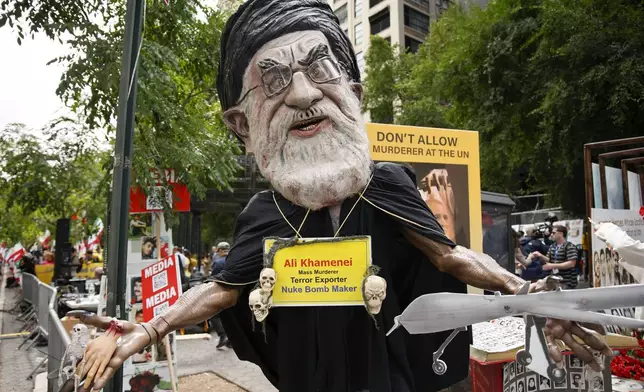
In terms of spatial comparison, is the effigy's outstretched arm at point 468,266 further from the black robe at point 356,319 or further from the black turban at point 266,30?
the black turban at point 266,30

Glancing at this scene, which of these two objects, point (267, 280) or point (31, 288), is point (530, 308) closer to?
point (267, 280)

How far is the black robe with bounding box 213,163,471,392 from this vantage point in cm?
194

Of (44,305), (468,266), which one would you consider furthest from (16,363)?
(468,266)

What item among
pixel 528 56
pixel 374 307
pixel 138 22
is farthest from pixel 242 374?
pixel 528 56

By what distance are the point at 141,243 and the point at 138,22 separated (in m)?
4.03

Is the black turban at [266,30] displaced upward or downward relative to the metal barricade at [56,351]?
upward

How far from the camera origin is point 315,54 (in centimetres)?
206

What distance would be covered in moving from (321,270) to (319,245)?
0.09 m

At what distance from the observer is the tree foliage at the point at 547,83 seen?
26.3 feet

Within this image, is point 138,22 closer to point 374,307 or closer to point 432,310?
point 374,307

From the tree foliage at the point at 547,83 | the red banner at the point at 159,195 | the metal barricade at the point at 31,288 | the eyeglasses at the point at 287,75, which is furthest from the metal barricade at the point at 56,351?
the tree foliage at the point at 547,83

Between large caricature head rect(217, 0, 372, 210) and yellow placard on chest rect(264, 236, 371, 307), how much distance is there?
0.61 feet

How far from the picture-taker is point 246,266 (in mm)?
2018

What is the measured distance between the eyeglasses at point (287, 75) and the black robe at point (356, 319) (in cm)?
43
